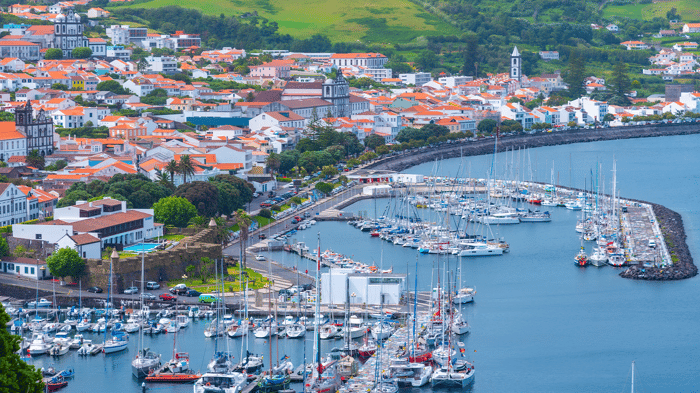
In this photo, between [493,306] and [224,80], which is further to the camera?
[224,80]

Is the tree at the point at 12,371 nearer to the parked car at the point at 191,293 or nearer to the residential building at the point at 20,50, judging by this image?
the parked car at the point at 191,293

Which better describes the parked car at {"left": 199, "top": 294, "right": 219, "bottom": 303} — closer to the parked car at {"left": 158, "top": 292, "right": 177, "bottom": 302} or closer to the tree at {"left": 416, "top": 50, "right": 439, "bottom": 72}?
the parked car at {"left": 158, "top": 292, "right": 177, "bottom": 302}

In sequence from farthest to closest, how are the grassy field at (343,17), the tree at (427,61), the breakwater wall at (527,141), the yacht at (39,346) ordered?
the grassy field at (343,17) → the tree at (427,61) → the breakwater wall at (527,141) → the yacht at (39,346)

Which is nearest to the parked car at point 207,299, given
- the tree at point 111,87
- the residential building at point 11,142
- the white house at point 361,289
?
the white house at point 361,289

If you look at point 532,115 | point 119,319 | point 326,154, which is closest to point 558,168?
point 326,154

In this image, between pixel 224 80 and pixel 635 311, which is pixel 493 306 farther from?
pixel 224 80

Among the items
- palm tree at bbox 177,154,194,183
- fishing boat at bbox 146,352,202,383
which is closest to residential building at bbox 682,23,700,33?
palm tree at bbox 177,154,194,183
